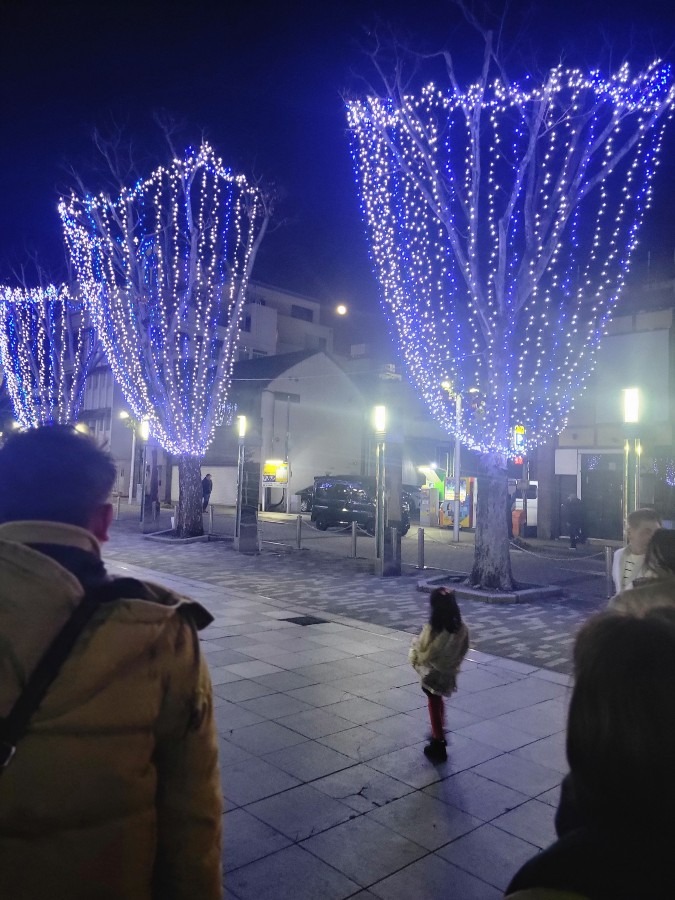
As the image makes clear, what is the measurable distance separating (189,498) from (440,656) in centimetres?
1588

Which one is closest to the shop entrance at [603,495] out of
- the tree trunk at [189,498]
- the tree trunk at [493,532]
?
the tree trunk at [493,532]

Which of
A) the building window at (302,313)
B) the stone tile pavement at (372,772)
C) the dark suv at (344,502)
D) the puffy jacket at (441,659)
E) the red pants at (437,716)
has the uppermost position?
the building window at (302,313)

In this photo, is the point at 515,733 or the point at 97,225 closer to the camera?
the point at 515,733

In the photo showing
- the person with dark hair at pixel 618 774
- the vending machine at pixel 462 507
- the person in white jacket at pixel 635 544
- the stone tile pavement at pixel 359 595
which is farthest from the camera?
the vending machine at pixel 462 507

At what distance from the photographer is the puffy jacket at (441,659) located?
4.83 m

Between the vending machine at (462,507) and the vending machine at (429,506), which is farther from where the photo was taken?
the vending machine at (429,506)

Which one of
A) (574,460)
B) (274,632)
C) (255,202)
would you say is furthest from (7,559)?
(574,460)

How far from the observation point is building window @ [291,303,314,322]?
164ft

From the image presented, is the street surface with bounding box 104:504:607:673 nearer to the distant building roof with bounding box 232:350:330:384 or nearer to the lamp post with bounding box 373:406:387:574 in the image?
the lamp post with bounding box 373:406:387:574

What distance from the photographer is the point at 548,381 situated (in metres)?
23.0

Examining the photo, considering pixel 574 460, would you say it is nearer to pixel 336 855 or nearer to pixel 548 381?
pixel 548 381

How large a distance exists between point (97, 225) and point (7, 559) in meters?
19.7

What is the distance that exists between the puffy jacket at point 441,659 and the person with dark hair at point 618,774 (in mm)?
3500

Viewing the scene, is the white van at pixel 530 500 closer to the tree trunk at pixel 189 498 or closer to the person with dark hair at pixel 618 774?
the tree trunk at pixel 189 498
